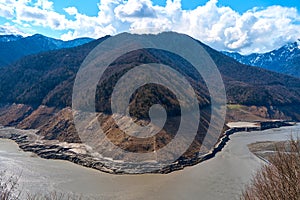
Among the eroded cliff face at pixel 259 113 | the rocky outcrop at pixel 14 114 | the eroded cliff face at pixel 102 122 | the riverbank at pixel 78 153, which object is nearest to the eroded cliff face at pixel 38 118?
the eroded cliff face at pixel 102 122

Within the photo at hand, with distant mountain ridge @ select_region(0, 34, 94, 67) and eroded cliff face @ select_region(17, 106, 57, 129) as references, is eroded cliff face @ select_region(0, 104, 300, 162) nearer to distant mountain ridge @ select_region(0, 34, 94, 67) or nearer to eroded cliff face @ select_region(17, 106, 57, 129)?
eroded cliff face @ select_region(17, 106, 57, 129)

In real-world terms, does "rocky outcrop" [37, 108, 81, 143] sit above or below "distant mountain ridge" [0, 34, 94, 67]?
below

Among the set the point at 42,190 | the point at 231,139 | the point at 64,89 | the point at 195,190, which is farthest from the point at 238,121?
the point at 42,190

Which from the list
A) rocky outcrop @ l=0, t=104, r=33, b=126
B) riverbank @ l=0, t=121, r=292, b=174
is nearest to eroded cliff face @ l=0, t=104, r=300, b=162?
rocky outcrop @ l=0, t=104, r=33, b=126

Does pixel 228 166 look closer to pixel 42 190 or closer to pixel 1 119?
pixel 42 190

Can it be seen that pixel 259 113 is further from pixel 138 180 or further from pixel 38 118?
pixel 138 180

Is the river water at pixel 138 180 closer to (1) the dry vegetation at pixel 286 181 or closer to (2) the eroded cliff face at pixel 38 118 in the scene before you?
(2) the eroded cliff face at pixel 38 118

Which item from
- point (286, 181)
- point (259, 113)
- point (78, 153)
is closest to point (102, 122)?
point (78, 153)
